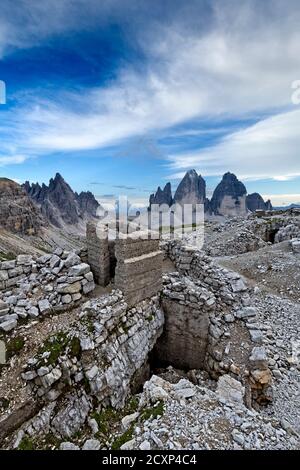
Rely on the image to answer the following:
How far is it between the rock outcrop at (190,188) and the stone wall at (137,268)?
160 meters

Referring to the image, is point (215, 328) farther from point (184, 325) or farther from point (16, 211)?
point (16, 211)

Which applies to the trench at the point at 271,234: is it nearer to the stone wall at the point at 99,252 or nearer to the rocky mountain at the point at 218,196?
the stone wall at the point at 99,252

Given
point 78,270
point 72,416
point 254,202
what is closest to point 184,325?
point 78,270

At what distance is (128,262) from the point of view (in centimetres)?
1066

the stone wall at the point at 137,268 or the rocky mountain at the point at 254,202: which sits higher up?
the rocky mountain at the point at 254,202

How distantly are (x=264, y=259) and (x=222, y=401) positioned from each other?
43.1 ft

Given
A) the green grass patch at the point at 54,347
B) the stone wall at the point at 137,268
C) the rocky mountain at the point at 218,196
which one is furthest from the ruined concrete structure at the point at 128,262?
the rocky mountain at the point at 218,196

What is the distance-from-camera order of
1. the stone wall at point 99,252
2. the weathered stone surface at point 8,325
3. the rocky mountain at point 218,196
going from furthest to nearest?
the rocky mountain at point 218,196, the stone wall at point 99,252, the weathered stone surface at point 8,325

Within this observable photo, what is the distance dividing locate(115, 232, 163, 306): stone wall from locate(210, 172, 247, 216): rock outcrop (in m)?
163

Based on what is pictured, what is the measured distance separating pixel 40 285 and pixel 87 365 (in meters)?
3.68

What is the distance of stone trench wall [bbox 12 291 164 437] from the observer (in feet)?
24.7

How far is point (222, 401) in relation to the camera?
737cm

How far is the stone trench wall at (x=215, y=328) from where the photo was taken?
9539 mm
